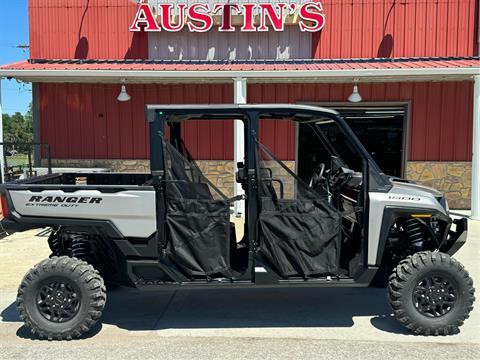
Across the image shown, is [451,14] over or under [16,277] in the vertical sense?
over

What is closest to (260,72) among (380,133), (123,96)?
(123,96)

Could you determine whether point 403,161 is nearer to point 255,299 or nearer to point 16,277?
point 255,299

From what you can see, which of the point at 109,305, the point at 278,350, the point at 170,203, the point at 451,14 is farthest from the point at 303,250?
the point at 451,14

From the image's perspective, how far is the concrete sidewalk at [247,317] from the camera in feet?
13.7

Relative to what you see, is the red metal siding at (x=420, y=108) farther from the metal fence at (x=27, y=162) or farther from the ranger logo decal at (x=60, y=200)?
the ranger logo decal at (x=60, y=200)

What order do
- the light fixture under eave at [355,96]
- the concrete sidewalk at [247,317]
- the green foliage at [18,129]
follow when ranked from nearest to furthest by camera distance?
the concrete sidewalk at [247,317] → the light fixture under eave at [355,96] → the green foliage at [18,129]

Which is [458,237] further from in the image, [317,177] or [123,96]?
[123,96]

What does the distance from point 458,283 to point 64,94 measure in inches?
396

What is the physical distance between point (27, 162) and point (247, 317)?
862 centimetres

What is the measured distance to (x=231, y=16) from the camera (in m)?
11.0

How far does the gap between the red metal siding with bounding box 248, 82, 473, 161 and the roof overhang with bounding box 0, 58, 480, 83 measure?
630 millimetres

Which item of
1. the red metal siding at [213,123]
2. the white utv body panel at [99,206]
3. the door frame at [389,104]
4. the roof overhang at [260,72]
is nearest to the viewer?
the white utv body panel at [99,206]

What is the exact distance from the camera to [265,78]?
9.91 metres

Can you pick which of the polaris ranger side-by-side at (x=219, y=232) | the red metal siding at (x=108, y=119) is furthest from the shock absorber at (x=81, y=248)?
the red metal siding at (x=108, y=119)
